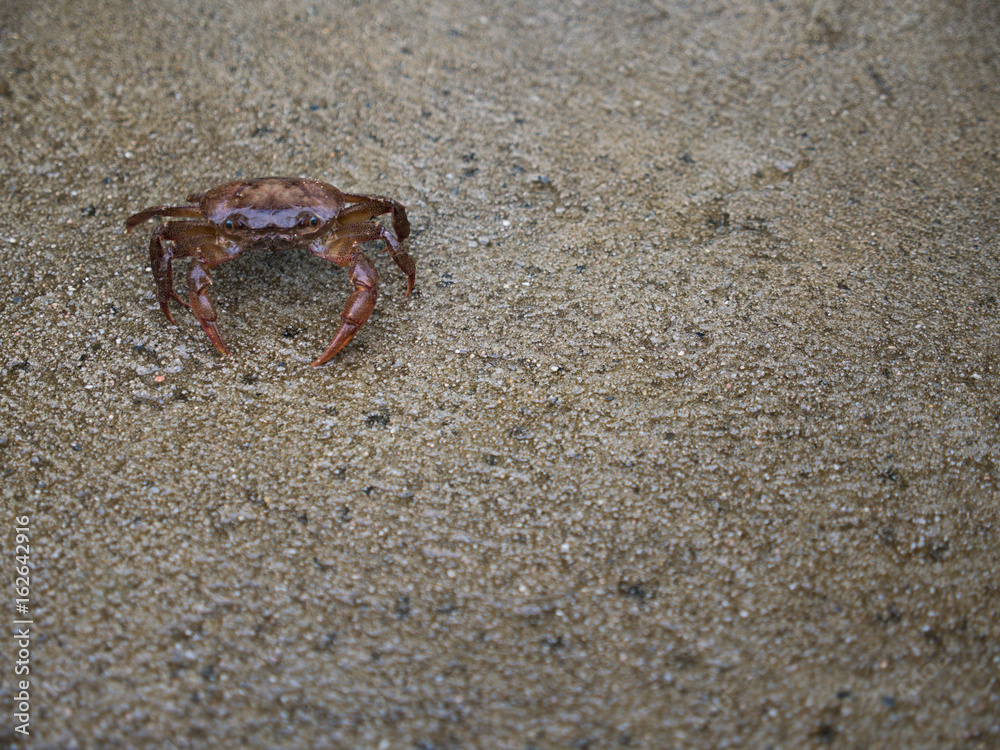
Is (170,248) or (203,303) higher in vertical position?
(170,248)

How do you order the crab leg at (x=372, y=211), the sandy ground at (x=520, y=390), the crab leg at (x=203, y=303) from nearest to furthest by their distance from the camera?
1. the sandy ground at (x=520, y=390)
2. the crab leg at (x=203, y=303)
3. the crab leg at (x=372, y=211)

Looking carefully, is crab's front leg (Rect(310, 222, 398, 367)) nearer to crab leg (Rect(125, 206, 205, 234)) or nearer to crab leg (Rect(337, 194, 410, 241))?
crab leg (Rect(337, 194, 410, 241))

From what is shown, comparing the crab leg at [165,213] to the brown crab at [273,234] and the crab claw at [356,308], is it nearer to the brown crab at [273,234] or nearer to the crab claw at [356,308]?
the brown crab at [273,234]

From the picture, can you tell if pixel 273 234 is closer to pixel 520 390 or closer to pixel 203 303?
pixel 203 303

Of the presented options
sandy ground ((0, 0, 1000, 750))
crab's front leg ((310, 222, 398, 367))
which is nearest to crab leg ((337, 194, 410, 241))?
crab's front leg ((310, 222, 398, 367))

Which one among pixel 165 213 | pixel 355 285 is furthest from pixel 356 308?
pixel 165 213

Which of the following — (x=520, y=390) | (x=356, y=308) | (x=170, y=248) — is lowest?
(x=520, y=390)

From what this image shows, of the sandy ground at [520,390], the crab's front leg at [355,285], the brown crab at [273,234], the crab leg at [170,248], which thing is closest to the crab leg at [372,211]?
the brown crab at [273,234]
